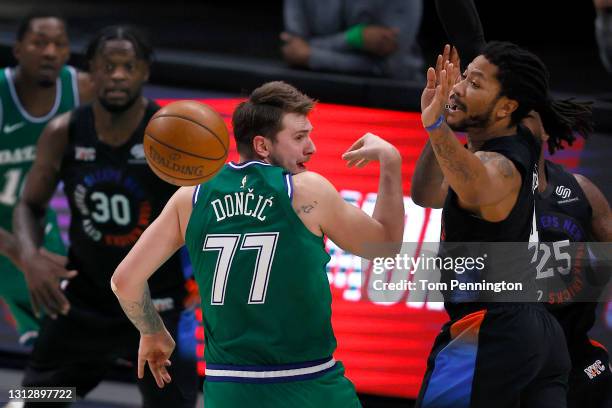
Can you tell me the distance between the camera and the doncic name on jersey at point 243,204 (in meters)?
4.48

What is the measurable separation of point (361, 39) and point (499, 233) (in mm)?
3196

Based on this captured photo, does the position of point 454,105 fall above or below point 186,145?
above

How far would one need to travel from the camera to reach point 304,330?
14.9ft

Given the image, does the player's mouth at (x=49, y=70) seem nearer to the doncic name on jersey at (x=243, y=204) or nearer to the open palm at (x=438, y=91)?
the doncic name on jersey at (x=243, y=204)

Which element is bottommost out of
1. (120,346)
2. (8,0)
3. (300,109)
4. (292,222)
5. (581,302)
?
(120,346)

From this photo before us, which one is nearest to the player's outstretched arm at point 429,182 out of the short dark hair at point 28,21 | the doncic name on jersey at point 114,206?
the doncic name on jersey at point 114,206

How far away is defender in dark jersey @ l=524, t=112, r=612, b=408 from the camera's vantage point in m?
5.65

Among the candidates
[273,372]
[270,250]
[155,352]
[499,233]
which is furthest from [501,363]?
[155,352]

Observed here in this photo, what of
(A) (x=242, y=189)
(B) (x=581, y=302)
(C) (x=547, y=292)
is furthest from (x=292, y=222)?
(B) (x=581, y=302)

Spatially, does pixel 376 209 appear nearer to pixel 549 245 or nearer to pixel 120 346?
pixel 549 245

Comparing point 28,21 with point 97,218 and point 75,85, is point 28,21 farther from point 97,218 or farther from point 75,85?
point 97,218

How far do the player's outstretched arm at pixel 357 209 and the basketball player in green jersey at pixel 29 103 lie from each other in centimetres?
330

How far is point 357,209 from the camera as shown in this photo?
14.9ft

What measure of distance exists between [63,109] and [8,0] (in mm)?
4175
